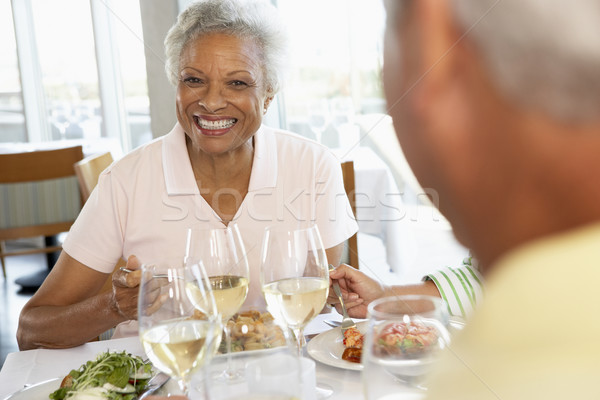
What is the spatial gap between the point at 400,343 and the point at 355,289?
2.51ft

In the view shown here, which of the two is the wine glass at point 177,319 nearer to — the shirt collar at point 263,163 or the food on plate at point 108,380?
the food on plate at point 108,380

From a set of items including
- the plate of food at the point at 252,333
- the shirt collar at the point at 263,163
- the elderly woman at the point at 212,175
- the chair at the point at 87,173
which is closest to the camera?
the plate of food at the point at 252,333

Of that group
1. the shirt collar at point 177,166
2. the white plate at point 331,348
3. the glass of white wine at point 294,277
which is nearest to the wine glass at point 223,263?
the glass of white wine at point 294,277

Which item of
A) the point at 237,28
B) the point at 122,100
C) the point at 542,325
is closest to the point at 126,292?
the point at 237,28

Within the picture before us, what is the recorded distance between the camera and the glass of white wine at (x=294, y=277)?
857mm

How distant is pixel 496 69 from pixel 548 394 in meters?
0.09

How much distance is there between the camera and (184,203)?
57.4 inches

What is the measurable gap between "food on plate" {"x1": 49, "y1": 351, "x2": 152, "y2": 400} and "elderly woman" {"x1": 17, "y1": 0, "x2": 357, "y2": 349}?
45 centimetres

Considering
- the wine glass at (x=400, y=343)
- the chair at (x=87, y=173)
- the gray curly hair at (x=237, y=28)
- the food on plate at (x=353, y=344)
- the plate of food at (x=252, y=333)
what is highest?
the gray curly hair at (x=237, y=28)

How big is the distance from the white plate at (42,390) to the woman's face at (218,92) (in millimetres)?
Answer: 687

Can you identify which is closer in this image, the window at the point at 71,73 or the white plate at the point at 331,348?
the white plate at the point at 331,348

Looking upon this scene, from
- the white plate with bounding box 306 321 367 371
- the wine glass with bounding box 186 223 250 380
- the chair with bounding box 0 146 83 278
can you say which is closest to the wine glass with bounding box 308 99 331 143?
the chair with bounding box 0 146 83 278

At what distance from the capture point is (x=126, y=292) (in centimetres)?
115

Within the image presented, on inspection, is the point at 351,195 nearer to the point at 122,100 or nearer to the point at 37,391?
the point at 37,391
